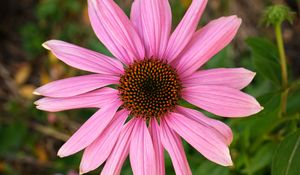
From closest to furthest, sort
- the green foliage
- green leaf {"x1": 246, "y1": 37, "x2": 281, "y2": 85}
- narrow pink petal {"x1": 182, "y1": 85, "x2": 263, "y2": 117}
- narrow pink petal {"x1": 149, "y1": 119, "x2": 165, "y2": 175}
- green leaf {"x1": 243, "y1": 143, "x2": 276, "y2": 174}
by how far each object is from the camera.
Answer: narrow pink petal {"x1": 182, "y1": 85, "x2": 263, "y2": 117}
narrow pink petal {"x1": 149, "y1": 119, "x2": 165, "y2": 175}
the green foliage
green leaf {"x1": 246, "y1": 37, "x2": 281, "y2": 85}
green leaf {"x1": 243, "y1": 143, "x2": 276, "y2": 174}

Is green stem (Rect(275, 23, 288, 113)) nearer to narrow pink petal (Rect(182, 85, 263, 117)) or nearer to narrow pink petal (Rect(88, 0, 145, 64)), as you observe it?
Answer: narrow pink petal (Rect(182, 85, 263, 117))

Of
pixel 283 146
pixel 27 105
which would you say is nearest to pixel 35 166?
pixel 27 105

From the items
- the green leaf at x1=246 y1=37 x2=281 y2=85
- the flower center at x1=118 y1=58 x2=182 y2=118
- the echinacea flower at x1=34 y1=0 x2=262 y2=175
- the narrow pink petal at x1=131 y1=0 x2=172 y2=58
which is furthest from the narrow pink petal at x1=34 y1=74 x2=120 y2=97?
the green leaf at x1=246 y1=37 x2=281 y2=85

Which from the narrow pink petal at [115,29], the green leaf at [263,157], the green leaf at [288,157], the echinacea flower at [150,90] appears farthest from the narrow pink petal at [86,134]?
the green leaf at [263,157]

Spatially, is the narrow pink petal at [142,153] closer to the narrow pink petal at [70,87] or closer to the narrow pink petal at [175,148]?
the narrow pink petal at [175,148]

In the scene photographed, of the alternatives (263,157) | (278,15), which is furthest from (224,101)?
(263,157)

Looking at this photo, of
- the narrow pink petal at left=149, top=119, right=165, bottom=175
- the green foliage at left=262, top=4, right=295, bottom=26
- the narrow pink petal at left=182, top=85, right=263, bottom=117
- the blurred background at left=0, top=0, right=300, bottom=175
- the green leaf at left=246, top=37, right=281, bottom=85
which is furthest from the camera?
the blurred background at left=0, top=0, right=300, bottom=175
